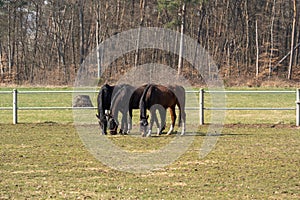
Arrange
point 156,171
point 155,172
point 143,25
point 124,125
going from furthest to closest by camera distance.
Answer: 1. point 143,25
2. point 124,125
3. point 156,171
4. point 155,172

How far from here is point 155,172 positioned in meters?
11.0

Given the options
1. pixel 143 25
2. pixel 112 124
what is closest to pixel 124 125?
pixel 112 124

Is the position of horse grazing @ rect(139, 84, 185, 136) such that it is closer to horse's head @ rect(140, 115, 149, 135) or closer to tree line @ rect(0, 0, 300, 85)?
horse's head @ rect(140, 115, 149, 135)

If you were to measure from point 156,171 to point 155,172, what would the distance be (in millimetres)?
126

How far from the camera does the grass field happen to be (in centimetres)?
911

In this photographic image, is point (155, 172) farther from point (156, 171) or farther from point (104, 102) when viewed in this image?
point (104, 102)

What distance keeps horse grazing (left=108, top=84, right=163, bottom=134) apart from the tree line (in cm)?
3973

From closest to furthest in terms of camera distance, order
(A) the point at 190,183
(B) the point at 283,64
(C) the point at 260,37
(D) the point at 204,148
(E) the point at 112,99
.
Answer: (A) the point at 190,183, (D) the point at 204,148, (E) the point at 112,99, (B) the point at 283,64, (C) the point at 260,37

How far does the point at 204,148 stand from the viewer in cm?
1462

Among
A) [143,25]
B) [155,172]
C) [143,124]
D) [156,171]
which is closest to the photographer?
[155,172]

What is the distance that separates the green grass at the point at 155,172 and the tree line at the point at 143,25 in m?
42.5

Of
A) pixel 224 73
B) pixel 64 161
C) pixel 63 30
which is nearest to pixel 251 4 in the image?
pixel 224 73

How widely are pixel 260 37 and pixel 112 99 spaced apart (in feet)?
166

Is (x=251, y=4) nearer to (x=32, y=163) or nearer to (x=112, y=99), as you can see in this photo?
(x=112, y=99)
